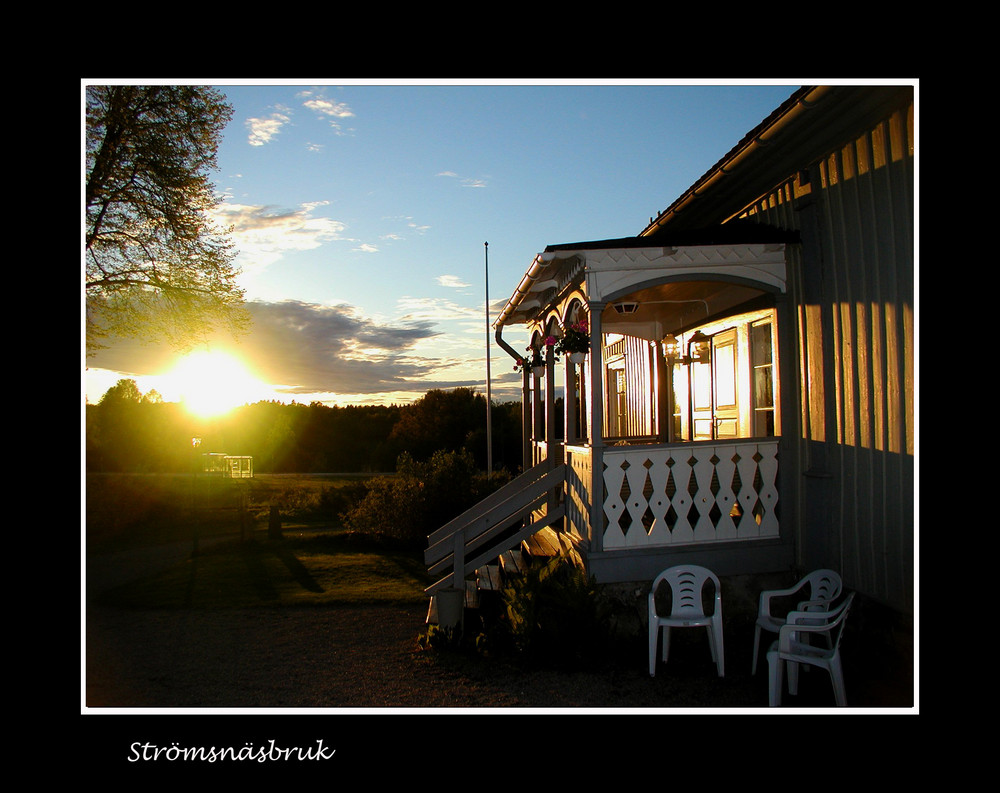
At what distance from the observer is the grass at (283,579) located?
8.74 meters

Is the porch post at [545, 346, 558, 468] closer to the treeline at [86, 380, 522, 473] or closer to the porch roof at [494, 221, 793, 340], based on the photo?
the porch roof at [494, 221, 793, 340]

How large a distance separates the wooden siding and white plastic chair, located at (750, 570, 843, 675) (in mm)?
262

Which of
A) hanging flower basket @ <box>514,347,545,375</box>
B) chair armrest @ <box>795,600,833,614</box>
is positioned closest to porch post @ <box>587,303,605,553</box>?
chair armrest @ <box>795,600,833,614</box>

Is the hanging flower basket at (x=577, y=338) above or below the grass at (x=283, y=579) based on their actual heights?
above

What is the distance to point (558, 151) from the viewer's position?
28.6ft

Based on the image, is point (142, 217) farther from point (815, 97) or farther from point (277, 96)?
point (815, 97)

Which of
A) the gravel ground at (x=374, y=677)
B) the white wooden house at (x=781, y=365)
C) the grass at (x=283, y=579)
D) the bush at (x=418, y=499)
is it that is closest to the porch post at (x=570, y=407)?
the white wooden house at (x=781, y=365)

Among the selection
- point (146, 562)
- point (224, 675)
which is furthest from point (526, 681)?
point (146, 562)

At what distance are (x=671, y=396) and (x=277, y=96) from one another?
6.18 m

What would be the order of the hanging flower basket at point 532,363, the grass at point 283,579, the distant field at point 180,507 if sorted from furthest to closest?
the distant field at point 180,507, the hanging flower basket at point 532,363, the grass at point 283,579

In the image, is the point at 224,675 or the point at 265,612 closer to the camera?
the point at 224,675

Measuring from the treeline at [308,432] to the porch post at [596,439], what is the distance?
16143mm

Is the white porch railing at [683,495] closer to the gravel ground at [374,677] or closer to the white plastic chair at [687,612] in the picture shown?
the white plastic chair at [687,612]

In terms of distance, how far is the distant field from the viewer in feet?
48.4
